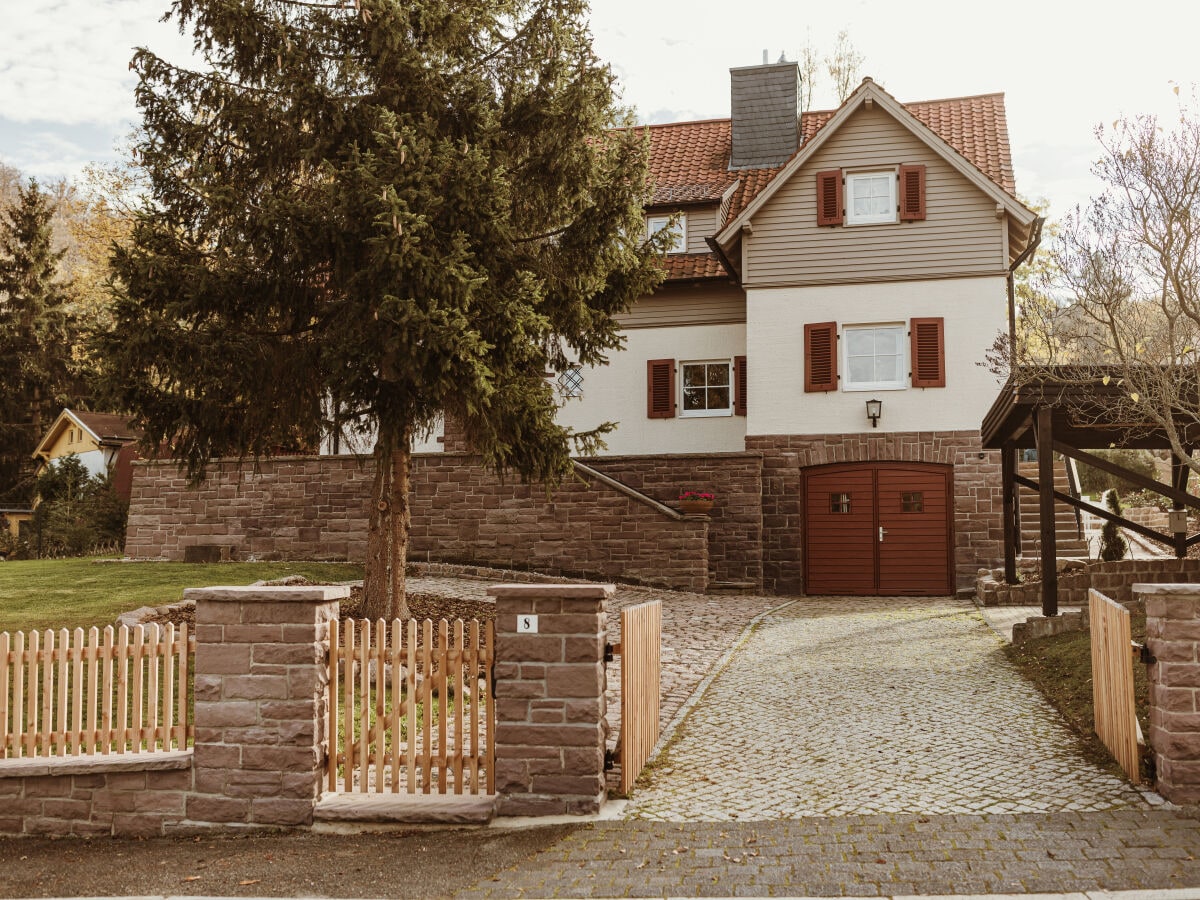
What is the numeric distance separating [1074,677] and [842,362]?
10.9 metres

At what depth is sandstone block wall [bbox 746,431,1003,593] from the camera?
18859mm

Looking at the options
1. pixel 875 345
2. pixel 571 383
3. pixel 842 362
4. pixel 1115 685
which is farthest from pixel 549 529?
pixel 1115 685

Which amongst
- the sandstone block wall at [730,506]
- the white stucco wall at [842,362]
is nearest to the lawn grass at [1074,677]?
the sandstone block wall at [730,506]

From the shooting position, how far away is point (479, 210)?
423 inches

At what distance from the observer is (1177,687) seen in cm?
611

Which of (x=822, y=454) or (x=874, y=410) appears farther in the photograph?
(x=822, y=454)

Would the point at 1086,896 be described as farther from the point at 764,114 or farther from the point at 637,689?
the point at 764,114

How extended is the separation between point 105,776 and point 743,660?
6665mm

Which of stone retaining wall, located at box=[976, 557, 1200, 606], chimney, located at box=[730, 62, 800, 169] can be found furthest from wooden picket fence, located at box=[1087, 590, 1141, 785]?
chimney, located at box=[730, 62, 800, 169]

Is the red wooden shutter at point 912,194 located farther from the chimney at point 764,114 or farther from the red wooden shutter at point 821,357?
the chimney at point 764,114

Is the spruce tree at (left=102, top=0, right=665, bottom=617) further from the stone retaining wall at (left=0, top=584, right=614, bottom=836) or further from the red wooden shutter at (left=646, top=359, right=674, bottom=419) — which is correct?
the red wooden shutter at (left=646, top=359, right=674, bottom=419)

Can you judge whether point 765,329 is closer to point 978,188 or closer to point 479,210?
point 978,188

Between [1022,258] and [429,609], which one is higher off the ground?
[1022,258]

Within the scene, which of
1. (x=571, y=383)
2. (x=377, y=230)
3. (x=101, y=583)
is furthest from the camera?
(x=571, y=383)
